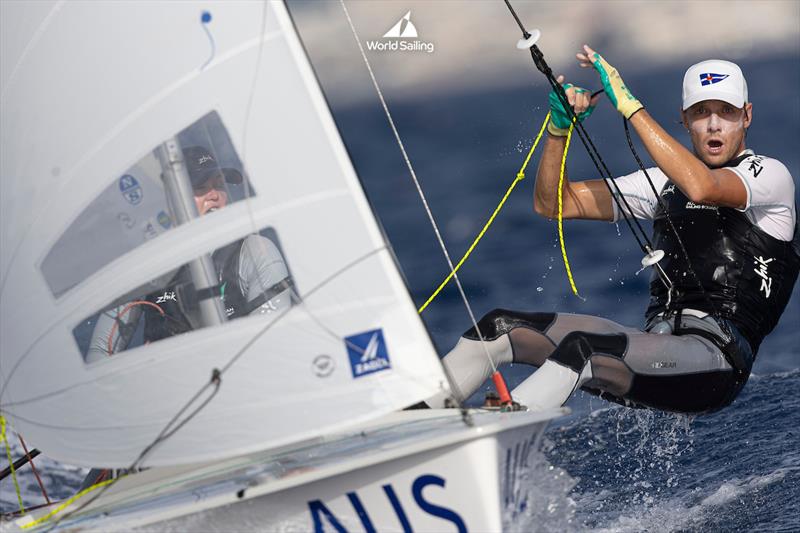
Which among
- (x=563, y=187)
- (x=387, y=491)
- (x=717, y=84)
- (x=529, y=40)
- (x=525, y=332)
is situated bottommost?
(x=387, y=491)

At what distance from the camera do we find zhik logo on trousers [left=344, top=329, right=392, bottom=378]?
116 inches

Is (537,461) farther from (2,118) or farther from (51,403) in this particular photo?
(2,118)

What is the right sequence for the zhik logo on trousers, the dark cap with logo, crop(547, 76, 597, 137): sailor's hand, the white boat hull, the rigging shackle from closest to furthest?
the white boat hull, the zhik logo on trousers, the dark cap with logo, the rigging shackle, crop(547, 76, 597, 137): sailor's hand

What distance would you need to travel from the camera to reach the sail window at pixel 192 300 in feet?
Result: 10.4

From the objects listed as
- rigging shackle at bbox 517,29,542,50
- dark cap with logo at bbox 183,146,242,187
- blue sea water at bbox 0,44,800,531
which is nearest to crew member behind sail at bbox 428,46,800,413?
rigging shackle at bbox 517,29,542,50

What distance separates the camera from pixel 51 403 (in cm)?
330

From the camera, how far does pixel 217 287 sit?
321cm

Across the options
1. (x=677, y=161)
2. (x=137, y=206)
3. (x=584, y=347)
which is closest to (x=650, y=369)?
(x=584, y=347)

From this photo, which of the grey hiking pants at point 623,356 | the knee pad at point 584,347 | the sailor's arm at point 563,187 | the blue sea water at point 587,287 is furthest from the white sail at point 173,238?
the sailor's arm at point 563,187

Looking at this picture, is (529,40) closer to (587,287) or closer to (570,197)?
(570,197)

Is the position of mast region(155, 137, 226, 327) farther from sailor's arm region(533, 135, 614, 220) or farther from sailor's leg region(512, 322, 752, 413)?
sailor's arm region(533, 135, 614, 220)

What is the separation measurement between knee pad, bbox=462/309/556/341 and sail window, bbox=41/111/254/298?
3.75 feet

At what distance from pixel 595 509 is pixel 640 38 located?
20.8 feet

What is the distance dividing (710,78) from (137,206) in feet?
6.62
